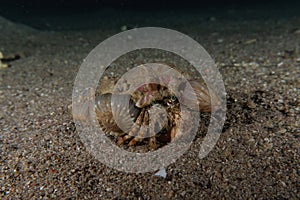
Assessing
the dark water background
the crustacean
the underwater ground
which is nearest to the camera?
the underwater ground

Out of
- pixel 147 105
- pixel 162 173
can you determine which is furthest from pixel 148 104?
pixel 162 173

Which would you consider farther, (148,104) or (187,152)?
(187,152)

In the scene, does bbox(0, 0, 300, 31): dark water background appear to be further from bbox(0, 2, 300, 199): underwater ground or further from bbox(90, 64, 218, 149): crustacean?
bbox(90, 64, 218, 149): crustacean

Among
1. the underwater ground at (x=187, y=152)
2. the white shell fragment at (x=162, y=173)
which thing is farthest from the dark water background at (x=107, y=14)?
the white shell fragment at (x=162, y=173)

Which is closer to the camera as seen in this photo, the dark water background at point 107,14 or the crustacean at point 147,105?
the crustacean at point 147,105

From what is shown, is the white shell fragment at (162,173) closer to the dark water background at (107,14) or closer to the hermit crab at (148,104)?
the hermit crab at (148,104)

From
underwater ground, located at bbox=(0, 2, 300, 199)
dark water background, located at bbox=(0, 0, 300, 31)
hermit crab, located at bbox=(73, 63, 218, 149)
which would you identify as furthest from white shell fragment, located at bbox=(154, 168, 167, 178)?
dark water background, located at bbox=(0, 0, 300, 31)

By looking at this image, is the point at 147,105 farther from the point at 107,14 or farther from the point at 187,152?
the point at 107,14

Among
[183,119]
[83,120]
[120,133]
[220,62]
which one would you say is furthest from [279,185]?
[220,62]

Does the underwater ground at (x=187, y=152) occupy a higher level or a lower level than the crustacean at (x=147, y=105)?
lower
